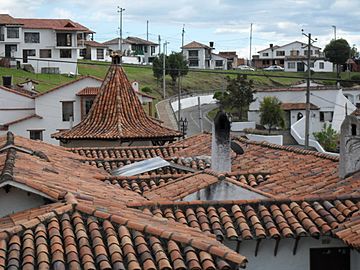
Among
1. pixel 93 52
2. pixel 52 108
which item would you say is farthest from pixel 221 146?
pixel 93 52

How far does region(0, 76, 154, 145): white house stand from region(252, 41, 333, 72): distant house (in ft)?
186

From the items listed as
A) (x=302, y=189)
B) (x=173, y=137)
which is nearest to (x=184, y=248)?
(x=302, y=189)

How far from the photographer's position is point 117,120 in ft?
82.9

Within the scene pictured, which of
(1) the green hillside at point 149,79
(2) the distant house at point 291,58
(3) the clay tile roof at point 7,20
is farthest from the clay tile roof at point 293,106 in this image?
(2) the distant house at point 291,58

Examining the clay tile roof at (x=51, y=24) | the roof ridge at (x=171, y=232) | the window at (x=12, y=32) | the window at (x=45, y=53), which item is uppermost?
the clay tile roof at (x=51, y=24)

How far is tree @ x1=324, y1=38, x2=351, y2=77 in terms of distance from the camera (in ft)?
295

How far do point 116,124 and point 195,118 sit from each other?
35816mm

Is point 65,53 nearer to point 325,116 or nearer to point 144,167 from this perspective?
point 325,116

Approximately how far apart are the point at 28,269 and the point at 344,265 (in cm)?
573

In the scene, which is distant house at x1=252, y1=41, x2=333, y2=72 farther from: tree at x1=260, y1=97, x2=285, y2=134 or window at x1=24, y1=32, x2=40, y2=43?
tree at x1=260, y1=97, x2=285, y2=134

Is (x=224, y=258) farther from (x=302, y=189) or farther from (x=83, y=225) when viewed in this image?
(x=302, y=189)

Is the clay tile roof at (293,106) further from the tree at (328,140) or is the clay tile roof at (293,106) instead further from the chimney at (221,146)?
the chimney at (221,146)

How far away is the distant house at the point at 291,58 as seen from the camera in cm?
9838

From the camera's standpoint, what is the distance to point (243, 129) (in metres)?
56.7
